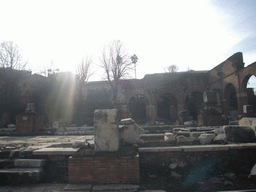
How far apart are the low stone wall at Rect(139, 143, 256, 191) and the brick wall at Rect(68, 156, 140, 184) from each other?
1.22 feet

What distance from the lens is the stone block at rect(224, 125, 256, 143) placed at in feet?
11.3

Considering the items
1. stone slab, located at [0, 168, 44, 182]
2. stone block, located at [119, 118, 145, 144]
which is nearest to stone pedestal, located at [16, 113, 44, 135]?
stone slab, located at [0, 168, 44, 182]

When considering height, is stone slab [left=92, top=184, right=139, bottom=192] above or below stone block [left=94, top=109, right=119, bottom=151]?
below

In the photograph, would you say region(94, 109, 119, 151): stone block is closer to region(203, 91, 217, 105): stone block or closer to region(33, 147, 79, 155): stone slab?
region(33, 147, 79, 155): stone slab

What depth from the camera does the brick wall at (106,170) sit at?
9.14 ft

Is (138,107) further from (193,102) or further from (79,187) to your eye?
(79,187)

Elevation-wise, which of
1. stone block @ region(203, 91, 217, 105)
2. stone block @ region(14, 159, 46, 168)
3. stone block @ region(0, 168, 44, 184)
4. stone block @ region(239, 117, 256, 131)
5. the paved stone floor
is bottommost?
the paved stone floor

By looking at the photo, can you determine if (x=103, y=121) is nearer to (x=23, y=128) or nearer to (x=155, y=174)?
(x=155, y=174)

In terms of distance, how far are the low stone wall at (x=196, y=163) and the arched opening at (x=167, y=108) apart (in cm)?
1940

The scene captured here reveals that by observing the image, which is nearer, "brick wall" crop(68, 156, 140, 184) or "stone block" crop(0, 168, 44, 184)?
"brick wall" crop(68, 156, 140, 184)

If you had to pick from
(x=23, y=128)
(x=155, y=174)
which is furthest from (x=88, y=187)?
(x=23, y=128)

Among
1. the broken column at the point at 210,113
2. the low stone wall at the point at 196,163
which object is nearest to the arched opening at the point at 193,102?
the broken column at the point at 210,113

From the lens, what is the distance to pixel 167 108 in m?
24.0

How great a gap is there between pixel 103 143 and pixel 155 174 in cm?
119
